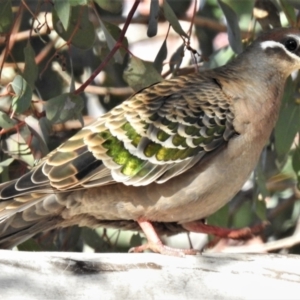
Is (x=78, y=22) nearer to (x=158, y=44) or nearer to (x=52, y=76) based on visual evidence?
(x=52, y=76)

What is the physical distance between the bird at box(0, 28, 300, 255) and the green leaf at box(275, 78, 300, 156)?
0.32 m

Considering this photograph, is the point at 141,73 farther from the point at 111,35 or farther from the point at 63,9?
the point at 63,9

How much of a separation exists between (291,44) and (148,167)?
0.72m

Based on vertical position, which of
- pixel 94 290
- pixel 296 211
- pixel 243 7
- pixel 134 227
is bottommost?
pixel 296 211

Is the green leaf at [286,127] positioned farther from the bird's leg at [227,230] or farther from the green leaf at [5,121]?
the green leaf at [5,121]

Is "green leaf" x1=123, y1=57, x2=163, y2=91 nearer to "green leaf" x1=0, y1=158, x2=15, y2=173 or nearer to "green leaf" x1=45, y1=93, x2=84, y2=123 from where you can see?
"green leaf" x1=45, y1=93, x2=84, y2=123

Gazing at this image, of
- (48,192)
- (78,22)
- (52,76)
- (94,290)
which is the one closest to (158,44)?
(52,76)

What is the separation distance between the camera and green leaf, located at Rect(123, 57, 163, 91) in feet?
9.98

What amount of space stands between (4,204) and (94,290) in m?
0.66

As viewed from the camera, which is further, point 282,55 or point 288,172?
point 288,172

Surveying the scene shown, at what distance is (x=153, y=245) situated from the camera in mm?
2689

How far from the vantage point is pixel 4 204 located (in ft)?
8.71

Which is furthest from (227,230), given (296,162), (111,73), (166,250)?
(111,73)

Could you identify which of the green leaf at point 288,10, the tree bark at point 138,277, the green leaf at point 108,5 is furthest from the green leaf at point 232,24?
the tree bark at point 138,277
